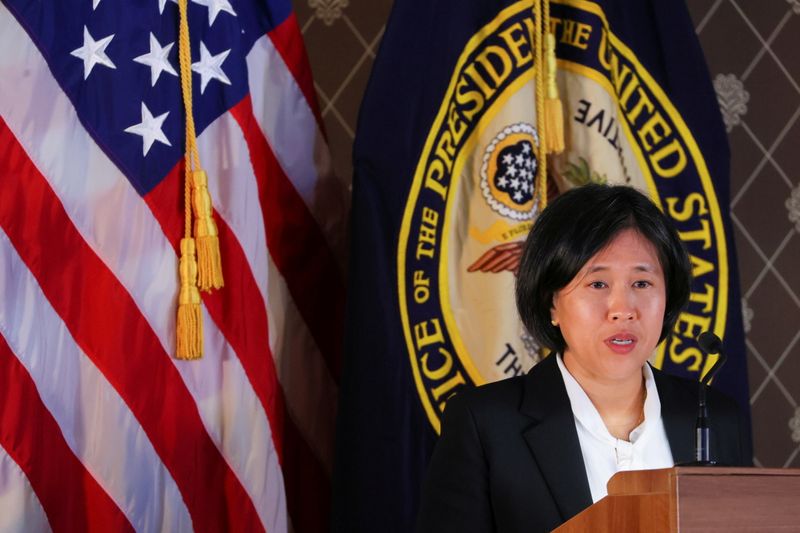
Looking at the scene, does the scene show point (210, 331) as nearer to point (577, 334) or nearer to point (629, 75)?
point (577, 334)

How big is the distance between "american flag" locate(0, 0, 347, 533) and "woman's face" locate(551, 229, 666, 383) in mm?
897

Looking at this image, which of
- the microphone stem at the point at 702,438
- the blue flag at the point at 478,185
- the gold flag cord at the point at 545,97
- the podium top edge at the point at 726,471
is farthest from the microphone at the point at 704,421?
the gold flag cord at the point at 545,97

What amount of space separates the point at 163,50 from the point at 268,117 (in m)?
0.31

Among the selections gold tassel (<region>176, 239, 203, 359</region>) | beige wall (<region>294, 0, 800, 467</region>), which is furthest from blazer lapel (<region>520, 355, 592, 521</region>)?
beige wall (<region>294, 0, 800, 467</region>)

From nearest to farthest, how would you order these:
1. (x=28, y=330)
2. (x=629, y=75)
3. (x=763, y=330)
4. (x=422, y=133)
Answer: (x=28, y=330) < (x=422, y=133) < (x=629, y=75) < (x=763, y=330)

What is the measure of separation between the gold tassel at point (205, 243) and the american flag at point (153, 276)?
62 mm

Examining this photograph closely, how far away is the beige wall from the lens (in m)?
3.43

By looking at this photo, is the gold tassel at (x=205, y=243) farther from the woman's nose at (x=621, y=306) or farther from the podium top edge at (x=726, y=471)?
the podium top edge at (x=726, y=471)

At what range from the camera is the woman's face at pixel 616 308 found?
6.43 ft

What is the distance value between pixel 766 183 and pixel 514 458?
1864 mm

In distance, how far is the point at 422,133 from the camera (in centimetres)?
274

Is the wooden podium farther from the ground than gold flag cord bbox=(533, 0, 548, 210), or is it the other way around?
gold flag cord bbox=(533, 0, 548, 210)

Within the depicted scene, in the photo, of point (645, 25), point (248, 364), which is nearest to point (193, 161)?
point (248, 364)

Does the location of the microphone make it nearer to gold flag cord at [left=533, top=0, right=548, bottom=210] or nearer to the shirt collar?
the shirt collar
